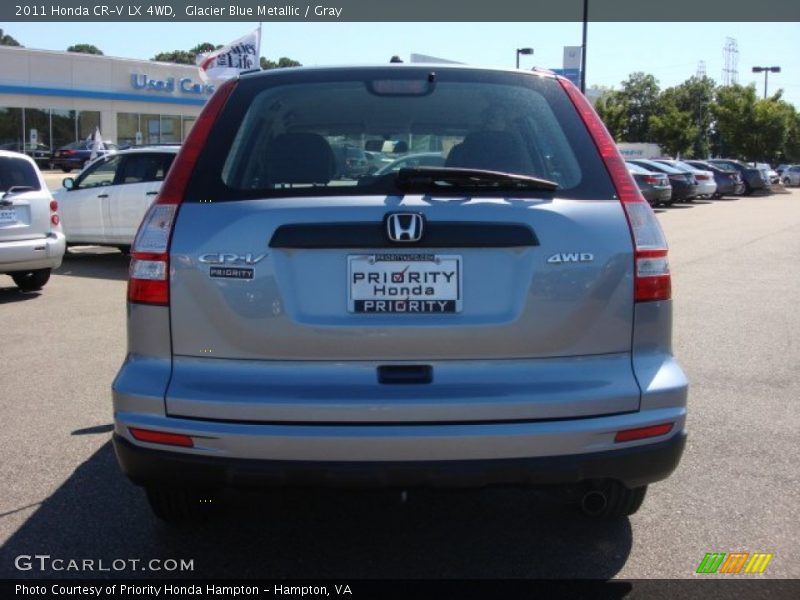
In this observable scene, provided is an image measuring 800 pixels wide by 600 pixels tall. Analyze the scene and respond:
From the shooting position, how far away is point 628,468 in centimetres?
307

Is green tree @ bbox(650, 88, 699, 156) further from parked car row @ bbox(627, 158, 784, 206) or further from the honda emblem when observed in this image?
the honda emblem

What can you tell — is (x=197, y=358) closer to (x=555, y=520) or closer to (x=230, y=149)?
(x=230, y=149)

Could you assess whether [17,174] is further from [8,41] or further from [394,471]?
[8,41]

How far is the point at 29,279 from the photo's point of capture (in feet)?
34.9

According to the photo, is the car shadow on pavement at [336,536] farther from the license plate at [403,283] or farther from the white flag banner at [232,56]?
the white flag banner at [232,56]

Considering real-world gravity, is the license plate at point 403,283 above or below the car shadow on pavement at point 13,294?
above

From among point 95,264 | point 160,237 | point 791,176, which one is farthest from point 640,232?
point 791,176

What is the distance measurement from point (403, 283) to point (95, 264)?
1113cm

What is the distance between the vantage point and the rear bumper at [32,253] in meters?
9.78

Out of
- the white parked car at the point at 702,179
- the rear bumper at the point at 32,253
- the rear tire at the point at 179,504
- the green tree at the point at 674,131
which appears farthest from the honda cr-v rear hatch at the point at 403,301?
the green tree at the point at 674,131

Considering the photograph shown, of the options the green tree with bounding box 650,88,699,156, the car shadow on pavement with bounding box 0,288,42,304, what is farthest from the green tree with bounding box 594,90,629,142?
the car shadow on pavement with bounding box 0,288,42,304

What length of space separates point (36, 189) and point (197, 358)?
8.12 metres

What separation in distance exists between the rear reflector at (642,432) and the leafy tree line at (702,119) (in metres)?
55.4

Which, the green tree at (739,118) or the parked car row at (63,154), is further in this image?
the green tree at (739,118)
